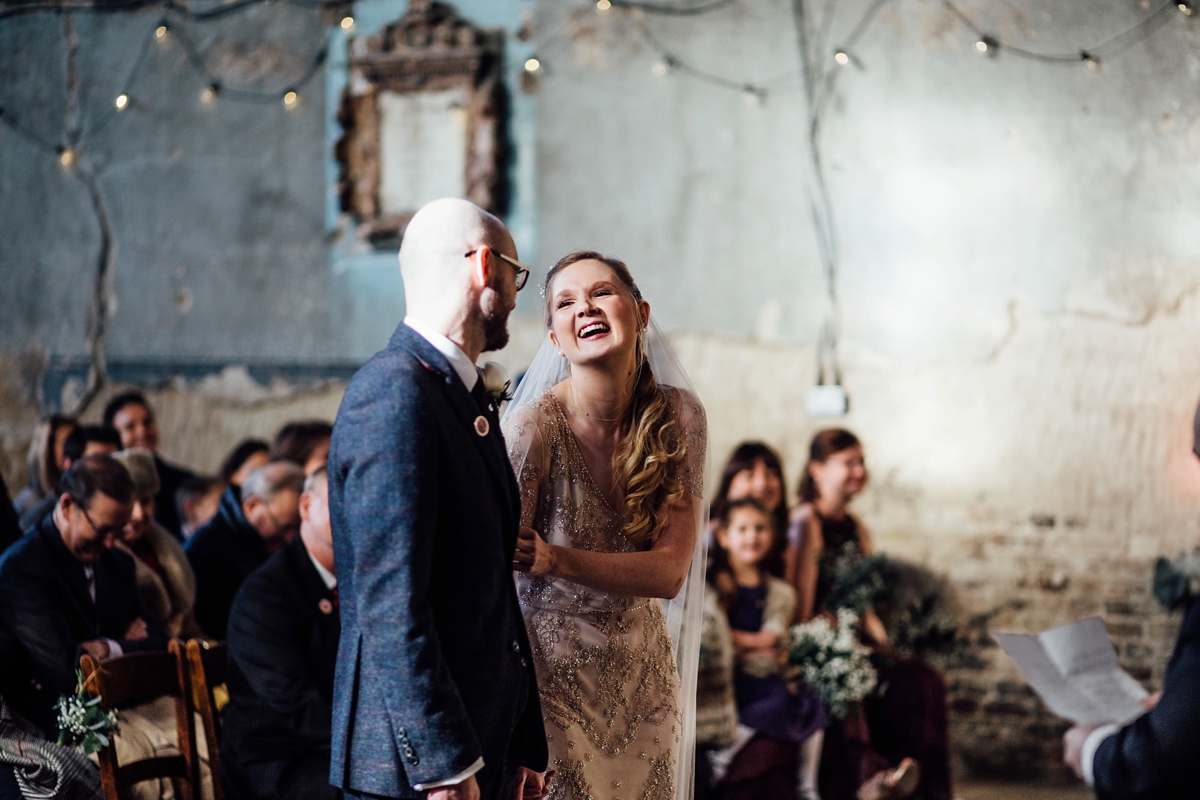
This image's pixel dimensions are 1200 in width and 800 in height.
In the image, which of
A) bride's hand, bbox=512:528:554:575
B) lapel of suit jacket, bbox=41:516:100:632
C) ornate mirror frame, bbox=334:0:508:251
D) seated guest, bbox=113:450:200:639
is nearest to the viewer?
bride's hand, bbox=512:528:554:575

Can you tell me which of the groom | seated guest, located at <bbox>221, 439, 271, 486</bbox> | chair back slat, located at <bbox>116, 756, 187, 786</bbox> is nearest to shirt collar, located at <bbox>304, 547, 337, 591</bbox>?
chair back slat, located at <bbox>116, 756, 187, 786</bbox>

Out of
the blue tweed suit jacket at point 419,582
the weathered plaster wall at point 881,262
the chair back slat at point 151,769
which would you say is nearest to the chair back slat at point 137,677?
the chair back slat at point 151,769

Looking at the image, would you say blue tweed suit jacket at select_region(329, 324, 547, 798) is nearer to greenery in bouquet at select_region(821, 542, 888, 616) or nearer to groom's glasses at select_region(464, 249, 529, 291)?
groom's glasses at select_region(464, 249, 529, 291)

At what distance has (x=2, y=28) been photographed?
7.25m

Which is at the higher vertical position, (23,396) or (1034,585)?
(23,396)

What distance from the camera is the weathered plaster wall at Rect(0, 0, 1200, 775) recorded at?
20.0ft

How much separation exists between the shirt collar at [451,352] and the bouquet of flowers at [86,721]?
1679mm

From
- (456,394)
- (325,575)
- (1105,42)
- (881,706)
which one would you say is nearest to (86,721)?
(325,575)

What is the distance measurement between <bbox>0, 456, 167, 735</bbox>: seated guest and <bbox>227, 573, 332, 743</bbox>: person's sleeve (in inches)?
29.1

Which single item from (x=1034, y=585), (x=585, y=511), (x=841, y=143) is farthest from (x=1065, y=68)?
(x=585, y=511)

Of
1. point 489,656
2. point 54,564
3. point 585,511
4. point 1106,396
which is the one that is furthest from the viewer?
point 1106,396

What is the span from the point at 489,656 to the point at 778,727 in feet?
10.6

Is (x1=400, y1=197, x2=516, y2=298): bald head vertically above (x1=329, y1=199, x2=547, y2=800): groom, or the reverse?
(x1=400, y1=197, x2=516, y2=298): bald head

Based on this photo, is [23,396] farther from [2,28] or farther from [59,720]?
[59,720]
